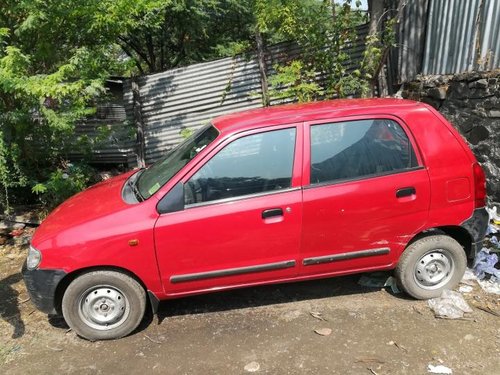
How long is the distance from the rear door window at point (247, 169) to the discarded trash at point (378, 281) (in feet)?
4.87

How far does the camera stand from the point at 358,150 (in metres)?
3.64

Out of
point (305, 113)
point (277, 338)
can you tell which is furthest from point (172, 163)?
point (277, 338)

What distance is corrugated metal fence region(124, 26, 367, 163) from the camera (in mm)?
7367

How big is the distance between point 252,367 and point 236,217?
1.12m

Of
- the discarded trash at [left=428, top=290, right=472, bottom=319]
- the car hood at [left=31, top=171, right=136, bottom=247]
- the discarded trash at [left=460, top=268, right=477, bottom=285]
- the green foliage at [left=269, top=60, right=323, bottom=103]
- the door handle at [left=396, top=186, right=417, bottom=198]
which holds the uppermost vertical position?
the green foliage at [left=269, top=60, right=323, bottom=103]

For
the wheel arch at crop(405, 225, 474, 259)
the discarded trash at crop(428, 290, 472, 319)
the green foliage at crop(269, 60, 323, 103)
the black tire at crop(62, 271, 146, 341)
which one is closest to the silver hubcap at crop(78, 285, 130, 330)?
the black tire at crop(62, 271, 146, 341)

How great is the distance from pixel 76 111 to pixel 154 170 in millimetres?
2446

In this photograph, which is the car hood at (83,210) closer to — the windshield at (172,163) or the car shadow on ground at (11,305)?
the windshield at (172,163)

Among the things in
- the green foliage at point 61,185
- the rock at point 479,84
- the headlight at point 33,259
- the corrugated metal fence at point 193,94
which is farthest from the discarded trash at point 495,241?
the green foliage at point 61,185

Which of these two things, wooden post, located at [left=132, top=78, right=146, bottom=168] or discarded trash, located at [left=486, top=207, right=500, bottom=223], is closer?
discarded trash, located at [left=486, top=207, right=500, bottom=223]

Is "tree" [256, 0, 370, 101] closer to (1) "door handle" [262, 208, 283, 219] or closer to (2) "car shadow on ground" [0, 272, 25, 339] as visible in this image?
(1) "door handle" [262, 208, 283, 219]

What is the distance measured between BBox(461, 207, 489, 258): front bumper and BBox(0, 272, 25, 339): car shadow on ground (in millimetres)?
4039

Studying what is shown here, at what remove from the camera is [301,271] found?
145 inches

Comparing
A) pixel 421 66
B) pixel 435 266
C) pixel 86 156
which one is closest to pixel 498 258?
pixel 435 266
